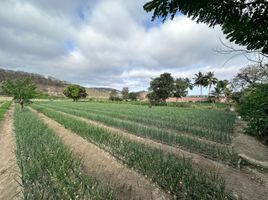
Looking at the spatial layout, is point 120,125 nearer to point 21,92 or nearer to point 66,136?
point 66,136

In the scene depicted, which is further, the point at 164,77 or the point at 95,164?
the point at 164,77

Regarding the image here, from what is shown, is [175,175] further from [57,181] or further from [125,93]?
[125,93]

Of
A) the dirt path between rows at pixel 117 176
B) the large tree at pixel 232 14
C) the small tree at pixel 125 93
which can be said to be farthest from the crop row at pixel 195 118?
the small tree at pixel 125 93

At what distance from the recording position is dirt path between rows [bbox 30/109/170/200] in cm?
333

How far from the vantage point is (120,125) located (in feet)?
34.8

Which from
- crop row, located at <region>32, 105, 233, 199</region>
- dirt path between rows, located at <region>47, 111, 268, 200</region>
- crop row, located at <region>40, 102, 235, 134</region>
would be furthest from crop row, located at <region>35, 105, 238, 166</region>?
crop row, located at <region>40, 102, 235, 134</region>

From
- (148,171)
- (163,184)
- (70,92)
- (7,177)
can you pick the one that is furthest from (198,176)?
(70,92)

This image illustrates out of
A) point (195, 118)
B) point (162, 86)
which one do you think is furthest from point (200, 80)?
point (195, 118)

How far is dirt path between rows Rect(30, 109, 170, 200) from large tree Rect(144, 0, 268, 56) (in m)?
3.10

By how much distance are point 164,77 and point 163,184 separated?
156 feet

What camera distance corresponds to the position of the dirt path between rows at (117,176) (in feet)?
10.9

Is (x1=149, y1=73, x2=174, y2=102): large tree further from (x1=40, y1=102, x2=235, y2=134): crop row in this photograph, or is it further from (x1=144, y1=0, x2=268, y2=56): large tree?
(x1=144, y1=0, x2=268, y2=56): large tree

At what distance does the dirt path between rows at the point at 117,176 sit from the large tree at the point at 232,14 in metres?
3.10

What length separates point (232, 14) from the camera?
39.3 inches
